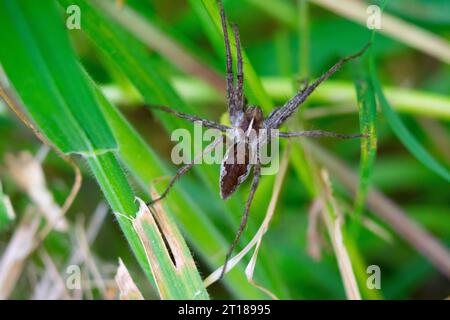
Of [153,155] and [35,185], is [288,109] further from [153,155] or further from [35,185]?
[35,185]

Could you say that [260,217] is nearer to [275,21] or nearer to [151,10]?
[151,10]

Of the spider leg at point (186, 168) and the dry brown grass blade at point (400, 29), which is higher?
the dry brown grass blade at point (400, 29)

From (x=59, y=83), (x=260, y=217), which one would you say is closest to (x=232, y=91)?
(x=260, y=217)

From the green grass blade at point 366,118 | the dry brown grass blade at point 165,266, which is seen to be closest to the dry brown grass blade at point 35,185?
the dry brown grass blade at point 165,266

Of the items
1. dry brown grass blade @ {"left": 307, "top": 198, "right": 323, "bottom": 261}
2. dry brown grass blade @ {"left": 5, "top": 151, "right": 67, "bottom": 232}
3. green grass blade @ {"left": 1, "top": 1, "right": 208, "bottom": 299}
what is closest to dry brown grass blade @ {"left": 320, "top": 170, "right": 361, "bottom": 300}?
dry brown grass blade @ {"left": 307, "top": 198, "right": 323, "bottom": 261}

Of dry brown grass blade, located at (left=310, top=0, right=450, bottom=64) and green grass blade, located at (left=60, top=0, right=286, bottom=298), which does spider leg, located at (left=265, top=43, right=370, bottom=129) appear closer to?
green grass blade, located at (left=60, top=0, right=286, bottom=298)

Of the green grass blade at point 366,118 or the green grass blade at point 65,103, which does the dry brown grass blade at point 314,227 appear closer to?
the green grass blade at point 366,118
